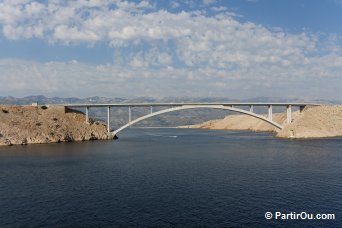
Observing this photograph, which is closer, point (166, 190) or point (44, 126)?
point (166, 190)

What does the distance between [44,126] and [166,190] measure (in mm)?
67871

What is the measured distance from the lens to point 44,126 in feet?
333

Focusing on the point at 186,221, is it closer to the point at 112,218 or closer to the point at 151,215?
the point at 151,215

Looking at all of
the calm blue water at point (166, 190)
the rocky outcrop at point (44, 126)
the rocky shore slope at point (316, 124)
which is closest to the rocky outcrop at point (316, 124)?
the rocky shore slope at point (316, 124)

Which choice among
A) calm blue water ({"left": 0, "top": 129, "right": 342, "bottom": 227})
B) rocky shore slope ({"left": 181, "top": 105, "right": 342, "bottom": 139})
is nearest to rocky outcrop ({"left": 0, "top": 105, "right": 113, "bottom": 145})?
calm blue water ({"left": 0, "top": 129, "right": 342, "bottom": 227})

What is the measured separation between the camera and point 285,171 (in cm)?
5434

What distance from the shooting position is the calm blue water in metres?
32.5

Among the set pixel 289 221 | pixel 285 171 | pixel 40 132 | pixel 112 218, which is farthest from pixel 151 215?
pixel 40 132

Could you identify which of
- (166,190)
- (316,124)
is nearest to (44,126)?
(166,190)

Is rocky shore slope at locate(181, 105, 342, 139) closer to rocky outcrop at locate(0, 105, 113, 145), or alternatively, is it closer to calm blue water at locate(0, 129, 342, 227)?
calm blue water at locate(0, 129, 342, 227)

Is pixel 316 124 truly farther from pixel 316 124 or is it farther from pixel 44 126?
pixel 44 126

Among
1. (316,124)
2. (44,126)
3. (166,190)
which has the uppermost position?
(44,126)

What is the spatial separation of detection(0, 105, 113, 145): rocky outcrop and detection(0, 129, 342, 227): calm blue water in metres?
25.0

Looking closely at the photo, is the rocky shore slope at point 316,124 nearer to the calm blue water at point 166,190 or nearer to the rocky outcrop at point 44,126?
the calm blue water at point 166,190
